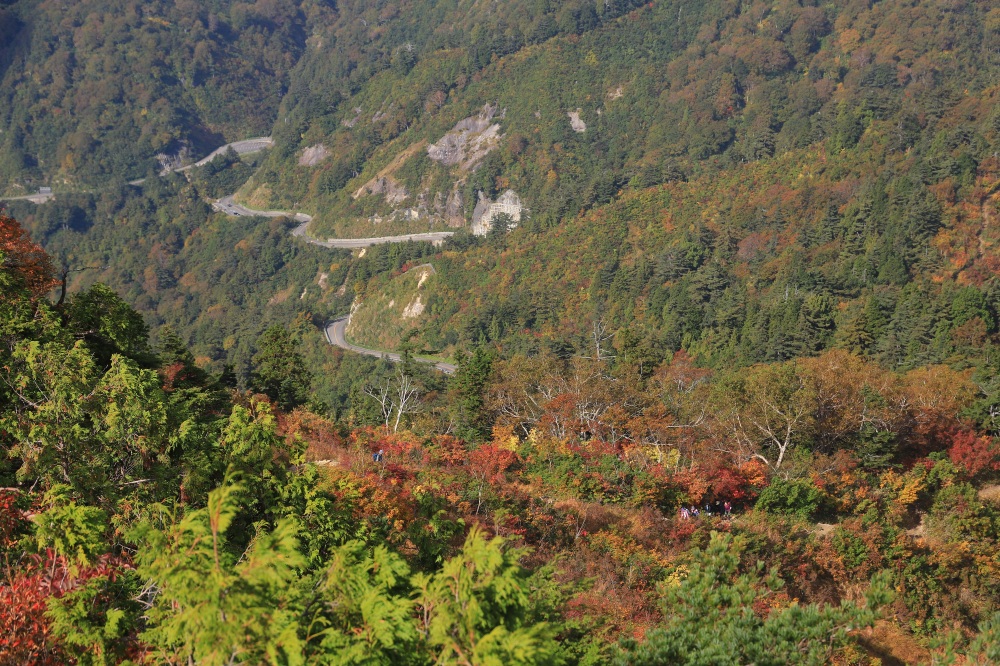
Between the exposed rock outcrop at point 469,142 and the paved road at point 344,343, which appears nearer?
the paved road at point 344,343

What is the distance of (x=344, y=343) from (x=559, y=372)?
60888 millimetres

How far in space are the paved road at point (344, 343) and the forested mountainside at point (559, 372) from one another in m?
2.47

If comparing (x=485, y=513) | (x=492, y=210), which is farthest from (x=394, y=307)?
(x=485, y=513)

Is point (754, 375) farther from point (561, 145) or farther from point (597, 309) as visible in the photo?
point (561, 145)

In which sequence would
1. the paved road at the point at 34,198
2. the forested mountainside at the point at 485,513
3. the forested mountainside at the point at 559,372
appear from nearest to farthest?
the forested mountainside at the point at 485,513
the forested mountainside at the point at 559,372
the paved road at the point at 34,198

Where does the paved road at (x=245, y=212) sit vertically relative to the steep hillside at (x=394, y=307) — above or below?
above

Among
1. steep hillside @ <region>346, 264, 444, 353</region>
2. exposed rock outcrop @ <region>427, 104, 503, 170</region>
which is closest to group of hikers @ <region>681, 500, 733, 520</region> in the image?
steep hillside @ <region>346, 264, 444, 353</region>

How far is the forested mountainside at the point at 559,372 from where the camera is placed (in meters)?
10.0

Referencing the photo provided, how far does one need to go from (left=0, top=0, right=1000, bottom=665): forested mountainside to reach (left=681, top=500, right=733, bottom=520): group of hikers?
0.60 feet

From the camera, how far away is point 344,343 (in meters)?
98.8

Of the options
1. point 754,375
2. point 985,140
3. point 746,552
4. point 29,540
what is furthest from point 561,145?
point 29,540

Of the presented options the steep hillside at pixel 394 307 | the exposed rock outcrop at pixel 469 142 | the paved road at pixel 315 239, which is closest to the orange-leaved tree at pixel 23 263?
the steep hillside at pixel 394 307

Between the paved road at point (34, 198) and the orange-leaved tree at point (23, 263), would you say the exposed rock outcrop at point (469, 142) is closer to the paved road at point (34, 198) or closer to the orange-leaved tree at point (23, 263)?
the paved road at point (34, 198)

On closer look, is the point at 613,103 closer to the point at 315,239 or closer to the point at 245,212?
the point at 315,239
